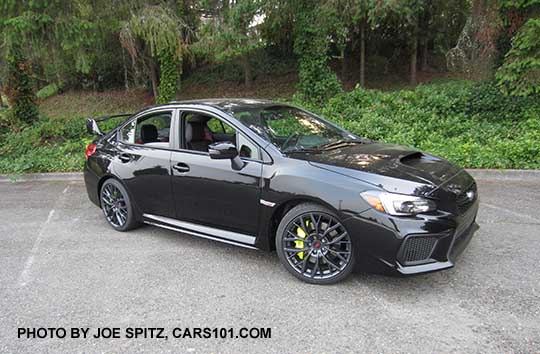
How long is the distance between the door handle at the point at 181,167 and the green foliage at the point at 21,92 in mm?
9162

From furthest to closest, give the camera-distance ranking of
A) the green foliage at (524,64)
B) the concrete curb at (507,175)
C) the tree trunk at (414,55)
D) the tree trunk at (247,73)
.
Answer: the tree trunk at (247,73)
the tree trunk at (414,55)
the green foliage at (524,64)
the concrete curb at (507,175)

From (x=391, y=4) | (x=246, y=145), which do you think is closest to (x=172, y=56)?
(x=391, y=4)

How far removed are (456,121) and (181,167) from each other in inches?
268

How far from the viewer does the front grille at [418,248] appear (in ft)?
9.35

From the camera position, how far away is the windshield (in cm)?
366

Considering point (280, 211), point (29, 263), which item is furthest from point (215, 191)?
point (29, 263)

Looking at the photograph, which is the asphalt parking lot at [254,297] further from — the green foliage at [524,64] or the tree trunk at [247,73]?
the tree trunk at [247,73]

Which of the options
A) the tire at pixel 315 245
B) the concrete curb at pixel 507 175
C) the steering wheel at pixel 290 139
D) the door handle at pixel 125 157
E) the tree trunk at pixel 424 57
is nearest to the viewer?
the tire at pixel 315 245

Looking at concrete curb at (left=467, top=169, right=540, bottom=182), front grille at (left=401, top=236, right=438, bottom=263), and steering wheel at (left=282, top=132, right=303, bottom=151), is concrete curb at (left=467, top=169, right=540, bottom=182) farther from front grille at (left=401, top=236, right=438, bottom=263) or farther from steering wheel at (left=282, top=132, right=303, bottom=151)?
front grille at (left=401, top=236, right=438, bottom=263)

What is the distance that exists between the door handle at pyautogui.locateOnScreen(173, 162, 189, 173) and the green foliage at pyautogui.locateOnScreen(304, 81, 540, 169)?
4925 millimetres

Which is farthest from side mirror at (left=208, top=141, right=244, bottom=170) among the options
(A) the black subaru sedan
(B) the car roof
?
(B) the car roof

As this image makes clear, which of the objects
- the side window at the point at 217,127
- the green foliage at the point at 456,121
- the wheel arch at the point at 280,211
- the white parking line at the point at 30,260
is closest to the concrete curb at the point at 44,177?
the white parking line at the point at 30,260

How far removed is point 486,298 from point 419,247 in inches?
26.8

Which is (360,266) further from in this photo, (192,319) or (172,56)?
(172,56)
